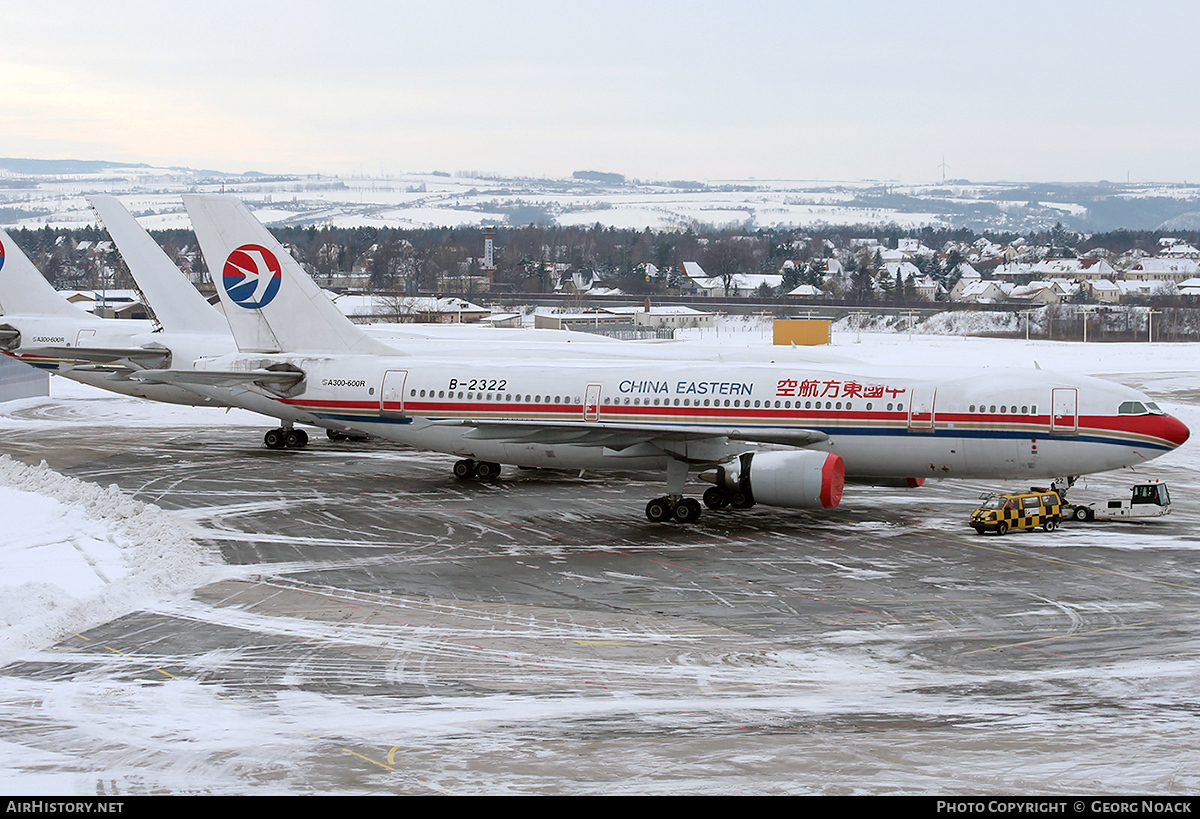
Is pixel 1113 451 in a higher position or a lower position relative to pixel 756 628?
higher

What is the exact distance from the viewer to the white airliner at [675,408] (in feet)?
99.2

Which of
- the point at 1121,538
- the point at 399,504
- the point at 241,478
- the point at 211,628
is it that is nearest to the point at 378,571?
the point at 211,628

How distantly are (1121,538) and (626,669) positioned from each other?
16.5 m

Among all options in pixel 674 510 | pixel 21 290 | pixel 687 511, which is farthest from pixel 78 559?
pixel 21 290

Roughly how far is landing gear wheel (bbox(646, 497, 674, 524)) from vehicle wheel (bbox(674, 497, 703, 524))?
21 centimetres

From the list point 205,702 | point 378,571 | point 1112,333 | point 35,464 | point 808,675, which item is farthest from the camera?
point 1112,333

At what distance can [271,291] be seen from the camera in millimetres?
38375

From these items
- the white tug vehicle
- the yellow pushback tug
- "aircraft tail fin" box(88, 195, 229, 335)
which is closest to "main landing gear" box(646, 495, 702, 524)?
the yellow pushback tug

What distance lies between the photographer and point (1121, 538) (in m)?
29.6

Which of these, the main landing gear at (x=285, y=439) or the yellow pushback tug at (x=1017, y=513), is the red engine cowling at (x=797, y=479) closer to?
the yellow pushback tug at (x=1017, y=513)

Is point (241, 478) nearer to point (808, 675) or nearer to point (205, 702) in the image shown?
point (205, 702)

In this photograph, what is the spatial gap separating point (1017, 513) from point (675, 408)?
9.56 m

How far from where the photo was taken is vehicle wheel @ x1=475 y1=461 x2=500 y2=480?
3850 centimetres

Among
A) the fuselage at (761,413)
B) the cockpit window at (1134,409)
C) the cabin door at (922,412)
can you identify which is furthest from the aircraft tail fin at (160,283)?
the cockpit window at (1134,409)
